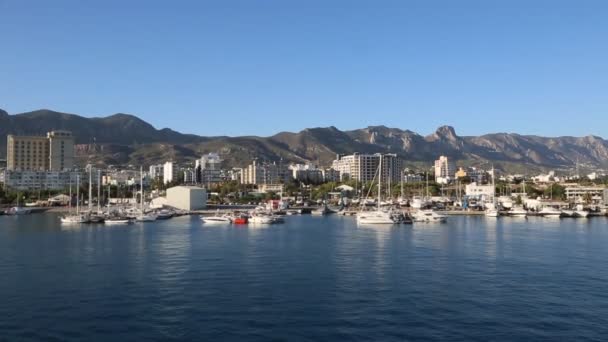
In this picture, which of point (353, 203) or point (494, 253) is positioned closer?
point (494, 253)

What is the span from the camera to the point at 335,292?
20.4m

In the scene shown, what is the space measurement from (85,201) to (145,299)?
8644cm

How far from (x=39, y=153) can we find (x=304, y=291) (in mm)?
141205

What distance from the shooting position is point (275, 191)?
121 metres

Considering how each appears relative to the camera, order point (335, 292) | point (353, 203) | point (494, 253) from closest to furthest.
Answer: point (335, 292), point (494, 253), point (353, 203)

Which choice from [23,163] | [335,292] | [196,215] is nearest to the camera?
[335,292]

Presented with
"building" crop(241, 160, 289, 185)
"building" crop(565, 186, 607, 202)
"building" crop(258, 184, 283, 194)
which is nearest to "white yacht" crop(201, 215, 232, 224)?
"building" crop(258, 184, 283, 194)

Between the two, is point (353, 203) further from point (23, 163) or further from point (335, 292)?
point (23, 163)

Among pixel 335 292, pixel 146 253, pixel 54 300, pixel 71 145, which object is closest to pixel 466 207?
pixel 146 253

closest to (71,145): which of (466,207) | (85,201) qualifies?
(85,201)

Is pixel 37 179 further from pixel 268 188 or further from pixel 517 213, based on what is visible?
pixel 517 213

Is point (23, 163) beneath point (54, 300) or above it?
above

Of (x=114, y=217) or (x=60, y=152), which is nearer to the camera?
(x=114, y=217)

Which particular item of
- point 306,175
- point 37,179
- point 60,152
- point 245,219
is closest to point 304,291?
point 245,219
